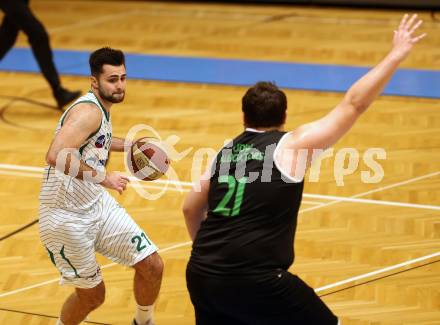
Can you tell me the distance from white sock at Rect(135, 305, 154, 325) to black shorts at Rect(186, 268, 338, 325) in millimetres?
1378

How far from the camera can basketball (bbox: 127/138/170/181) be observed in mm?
5387

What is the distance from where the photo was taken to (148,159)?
17.7ft

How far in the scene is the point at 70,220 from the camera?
4.95 metres

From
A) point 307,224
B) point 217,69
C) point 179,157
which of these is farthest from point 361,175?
point 217,69

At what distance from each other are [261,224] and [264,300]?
350 mm

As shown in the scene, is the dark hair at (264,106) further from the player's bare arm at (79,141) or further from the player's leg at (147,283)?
the player's leg at (147,283)

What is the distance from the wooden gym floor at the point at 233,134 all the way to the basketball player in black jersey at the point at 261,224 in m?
1.72

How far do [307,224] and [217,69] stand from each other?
14.7 feet

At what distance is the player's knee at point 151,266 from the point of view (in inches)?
202

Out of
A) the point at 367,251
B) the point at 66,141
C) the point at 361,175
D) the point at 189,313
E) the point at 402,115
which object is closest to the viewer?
the point at 66,141

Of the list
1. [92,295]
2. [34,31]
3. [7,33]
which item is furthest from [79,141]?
[7,33]

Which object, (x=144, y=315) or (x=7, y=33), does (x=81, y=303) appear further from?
(x=7, y=33)

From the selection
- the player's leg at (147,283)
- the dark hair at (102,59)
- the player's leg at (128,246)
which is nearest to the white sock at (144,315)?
the player's leg at (147,283)

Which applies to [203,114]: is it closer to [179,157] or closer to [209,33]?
[179,157]
